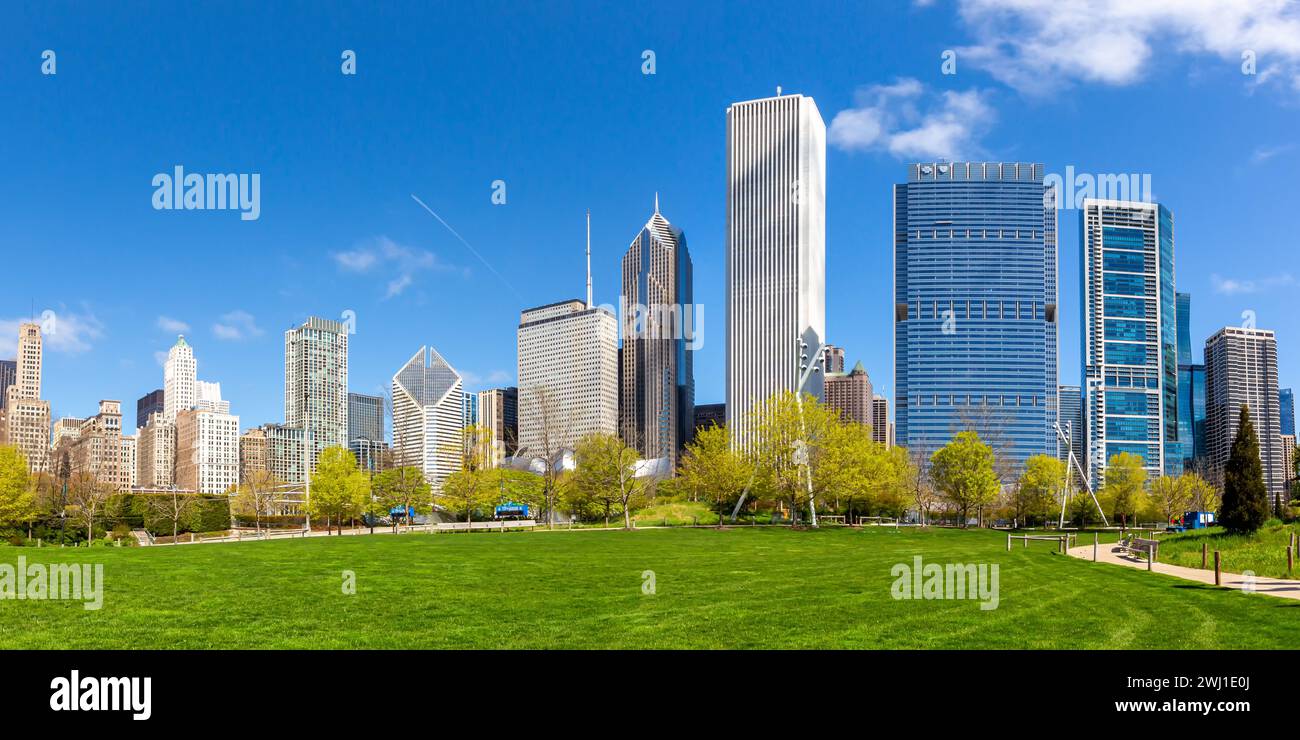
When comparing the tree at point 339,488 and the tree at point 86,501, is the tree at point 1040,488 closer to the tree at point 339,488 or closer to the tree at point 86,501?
the tree at point 339,488

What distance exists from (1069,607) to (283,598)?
52.3ft

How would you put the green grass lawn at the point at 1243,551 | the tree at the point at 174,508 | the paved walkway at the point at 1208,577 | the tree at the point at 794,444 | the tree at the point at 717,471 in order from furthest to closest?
the tree at the point at 717,471 → the tree at the point at 794,444 → the tree at the point at 174,508 → the green grass lawn at the point at 1243,551 → the paved walkway at the point at 1208,577

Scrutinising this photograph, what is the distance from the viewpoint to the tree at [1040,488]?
7644 centimetres

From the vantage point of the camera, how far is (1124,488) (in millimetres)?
74750

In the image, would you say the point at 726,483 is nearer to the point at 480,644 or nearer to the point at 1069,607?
the point at 1069,607

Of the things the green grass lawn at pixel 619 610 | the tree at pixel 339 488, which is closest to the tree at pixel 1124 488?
the green grass lawn at pixel 619 610

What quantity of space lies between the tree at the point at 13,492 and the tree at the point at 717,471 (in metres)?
41.7

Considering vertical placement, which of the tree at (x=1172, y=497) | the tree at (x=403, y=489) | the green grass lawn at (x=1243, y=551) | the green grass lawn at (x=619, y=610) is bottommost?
the tree at (x=1172, y=497)

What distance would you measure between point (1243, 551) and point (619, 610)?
24.7 metres

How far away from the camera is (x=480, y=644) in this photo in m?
14.3
